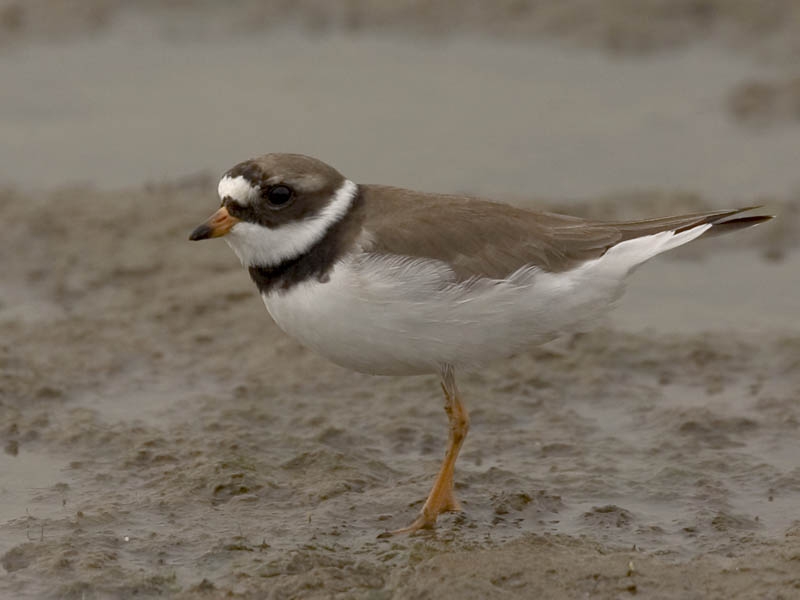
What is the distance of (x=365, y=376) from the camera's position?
302 inches

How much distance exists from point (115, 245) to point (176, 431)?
92.4 inches

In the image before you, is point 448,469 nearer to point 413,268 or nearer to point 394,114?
point 413,268

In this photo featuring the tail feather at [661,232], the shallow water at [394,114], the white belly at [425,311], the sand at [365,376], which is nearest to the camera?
the white belly at [425,311]

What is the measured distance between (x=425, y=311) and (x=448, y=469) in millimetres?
810

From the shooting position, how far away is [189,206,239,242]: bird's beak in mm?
5918

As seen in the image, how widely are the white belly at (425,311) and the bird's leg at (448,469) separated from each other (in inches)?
9.2

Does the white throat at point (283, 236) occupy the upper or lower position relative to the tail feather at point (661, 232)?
upper

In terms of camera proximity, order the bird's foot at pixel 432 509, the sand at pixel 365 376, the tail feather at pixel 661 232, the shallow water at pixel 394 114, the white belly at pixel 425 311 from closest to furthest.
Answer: the white belly at pixel 425 311 < the sand at pixel 365 376 < the bird's foot at pixel 432 509 < the tail feather at pixel 661 232 < the shallow water at pixel 394 114

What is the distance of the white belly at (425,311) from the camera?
5754mm

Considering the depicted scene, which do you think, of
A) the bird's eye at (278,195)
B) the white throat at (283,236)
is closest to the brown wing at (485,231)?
the white throat at (283,236)

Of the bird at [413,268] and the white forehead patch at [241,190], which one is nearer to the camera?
the bird at [413,268]

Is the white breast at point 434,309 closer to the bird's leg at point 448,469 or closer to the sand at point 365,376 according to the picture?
the bird's leg at point 448,469

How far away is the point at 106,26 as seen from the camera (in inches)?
466

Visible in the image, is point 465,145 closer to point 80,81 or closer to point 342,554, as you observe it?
point 80,81
